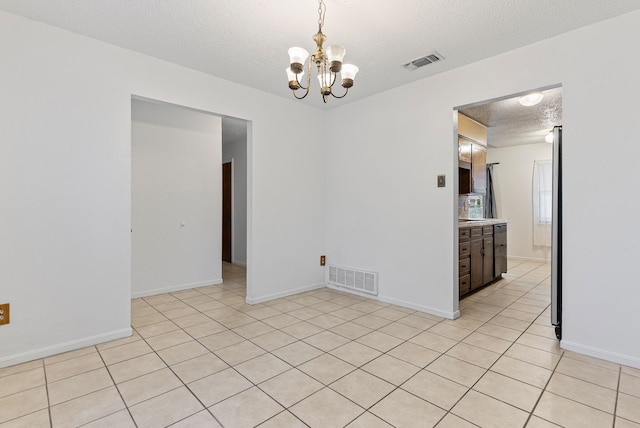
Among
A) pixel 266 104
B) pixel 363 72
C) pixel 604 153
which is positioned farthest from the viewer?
pixel 266 104

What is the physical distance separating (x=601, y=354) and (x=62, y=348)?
4.02 metres

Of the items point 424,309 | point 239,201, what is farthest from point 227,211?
point 424,309

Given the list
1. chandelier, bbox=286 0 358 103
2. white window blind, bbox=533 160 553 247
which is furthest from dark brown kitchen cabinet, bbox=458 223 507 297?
chandelier, bbox=286 0 358 103

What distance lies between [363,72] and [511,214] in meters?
5.54

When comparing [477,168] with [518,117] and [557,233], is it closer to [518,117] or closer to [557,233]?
[518,117]

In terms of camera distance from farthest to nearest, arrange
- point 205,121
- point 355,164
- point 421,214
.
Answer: point 205,121, point 355,164, point 421,214

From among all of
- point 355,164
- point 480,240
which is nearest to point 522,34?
point 355,164

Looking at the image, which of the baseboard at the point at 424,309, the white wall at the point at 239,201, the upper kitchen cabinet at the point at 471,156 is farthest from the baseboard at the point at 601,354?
the white wall at the point at 239,201

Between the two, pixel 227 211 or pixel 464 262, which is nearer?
pixel 464 262

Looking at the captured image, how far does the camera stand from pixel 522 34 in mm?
2451

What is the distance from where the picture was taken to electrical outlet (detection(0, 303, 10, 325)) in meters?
2.19

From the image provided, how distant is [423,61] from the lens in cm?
291

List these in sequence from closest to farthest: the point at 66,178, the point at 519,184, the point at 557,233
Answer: the point at 66,178 → the point at 557,233 → the point at 519,184

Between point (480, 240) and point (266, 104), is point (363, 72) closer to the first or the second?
point (266, 104)
